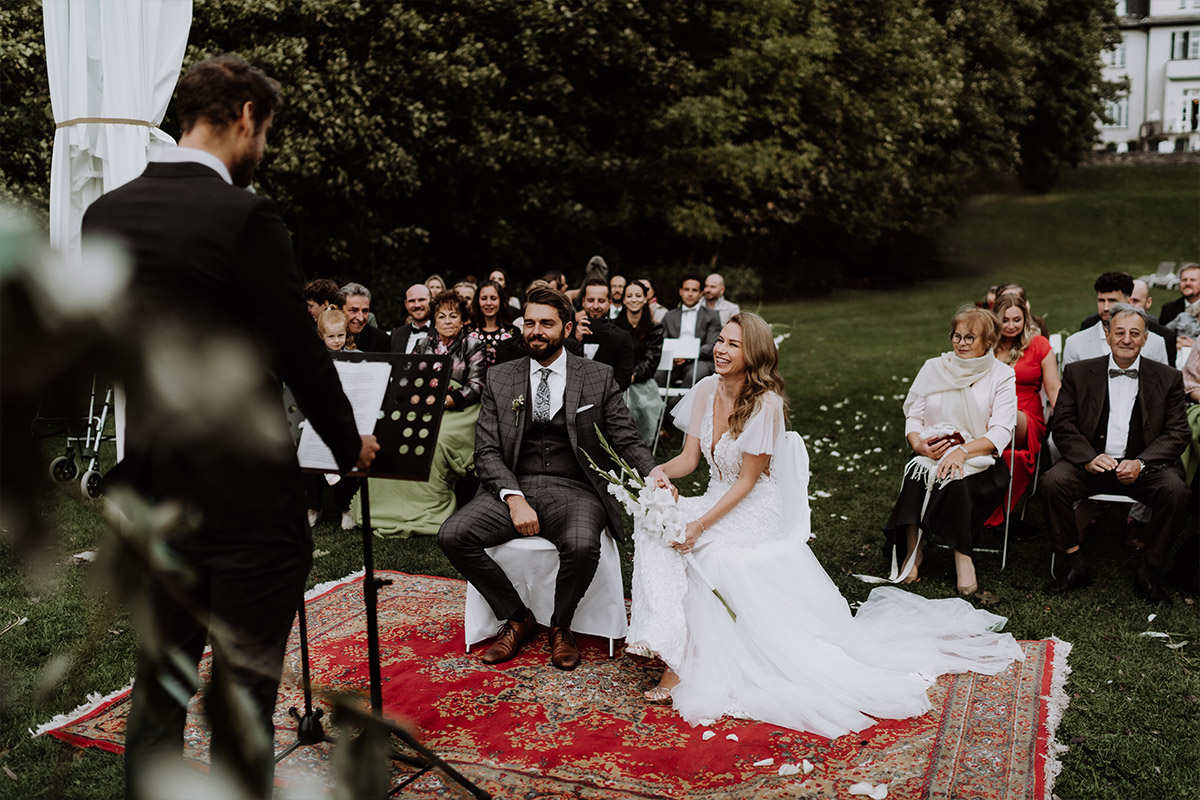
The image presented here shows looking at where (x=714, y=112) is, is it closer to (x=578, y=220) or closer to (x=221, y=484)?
(x=578, y=220)

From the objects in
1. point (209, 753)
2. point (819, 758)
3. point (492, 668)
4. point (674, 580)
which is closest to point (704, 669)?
point (674, 580)

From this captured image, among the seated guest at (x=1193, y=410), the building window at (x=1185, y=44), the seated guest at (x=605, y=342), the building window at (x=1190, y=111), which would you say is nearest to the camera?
the seated guest at (x=1193, y=410)

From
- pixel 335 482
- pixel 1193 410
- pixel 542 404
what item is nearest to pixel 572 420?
pixel 542 404

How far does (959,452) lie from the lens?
5.58 meters

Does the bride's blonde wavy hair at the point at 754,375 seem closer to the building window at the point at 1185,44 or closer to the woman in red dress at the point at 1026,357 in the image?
the woman in red dress at the point at 1026,357

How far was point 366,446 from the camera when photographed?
2.69 meters

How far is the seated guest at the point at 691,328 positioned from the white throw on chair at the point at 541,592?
4683mm

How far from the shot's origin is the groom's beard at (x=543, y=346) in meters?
4.96

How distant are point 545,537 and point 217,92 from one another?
299cm

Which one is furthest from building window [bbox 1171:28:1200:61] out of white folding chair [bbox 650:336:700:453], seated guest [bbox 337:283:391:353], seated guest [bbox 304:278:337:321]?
seated guest [bbox 304:278:337:321]

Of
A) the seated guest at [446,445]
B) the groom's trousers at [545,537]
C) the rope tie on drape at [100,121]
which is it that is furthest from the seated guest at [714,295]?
the rope tie on drape at [100,121]

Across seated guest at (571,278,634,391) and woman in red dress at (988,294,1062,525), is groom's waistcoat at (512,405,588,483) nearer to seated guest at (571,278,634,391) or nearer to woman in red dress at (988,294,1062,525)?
seated guest at (571,278,634,391)

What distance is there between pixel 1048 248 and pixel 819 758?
31.3 m

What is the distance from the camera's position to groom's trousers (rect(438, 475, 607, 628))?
14.9 feet
